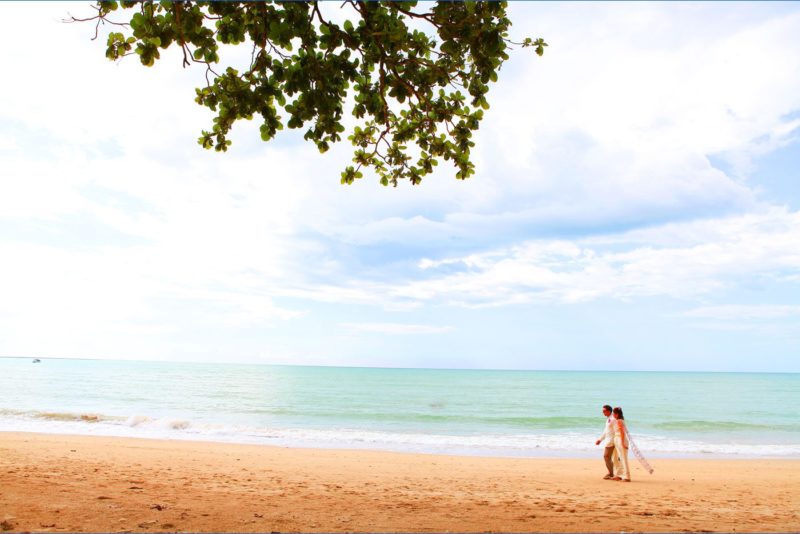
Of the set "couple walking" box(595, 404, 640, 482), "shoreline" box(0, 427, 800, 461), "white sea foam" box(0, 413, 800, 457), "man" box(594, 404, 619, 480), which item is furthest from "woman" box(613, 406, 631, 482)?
"white sea foam" box(0, 413, 800, 457)

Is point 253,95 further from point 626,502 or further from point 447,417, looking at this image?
point 447,417

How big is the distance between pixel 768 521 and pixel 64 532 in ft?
29.0

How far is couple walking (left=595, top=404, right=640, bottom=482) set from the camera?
11.4 meters

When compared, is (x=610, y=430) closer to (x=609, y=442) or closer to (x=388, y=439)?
(x=609, y=442)

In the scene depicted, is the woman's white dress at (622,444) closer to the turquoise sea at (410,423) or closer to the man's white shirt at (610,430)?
the man's white shirt at (610,430)

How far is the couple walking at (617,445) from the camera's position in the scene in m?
11.4

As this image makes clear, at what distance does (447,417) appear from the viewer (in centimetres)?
3403

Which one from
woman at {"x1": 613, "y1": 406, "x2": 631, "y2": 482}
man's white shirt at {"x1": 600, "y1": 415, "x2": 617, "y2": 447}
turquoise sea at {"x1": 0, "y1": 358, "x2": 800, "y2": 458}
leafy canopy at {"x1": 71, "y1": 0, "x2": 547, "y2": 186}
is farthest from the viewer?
turquoise sea at {"x1": 0, "y1": 358, "x2": 800, "y2": 458}

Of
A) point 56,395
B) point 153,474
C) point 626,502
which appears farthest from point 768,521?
point 56,395

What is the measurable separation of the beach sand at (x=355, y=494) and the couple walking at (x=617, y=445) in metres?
0.43

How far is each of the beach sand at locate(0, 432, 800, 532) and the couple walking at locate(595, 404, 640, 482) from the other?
17.0 inches

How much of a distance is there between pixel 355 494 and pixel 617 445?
643 centimetres

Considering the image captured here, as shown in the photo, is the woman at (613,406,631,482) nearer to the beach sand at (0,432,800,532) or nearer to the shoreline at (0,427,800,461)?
the beach sand at (0,432,800,532)

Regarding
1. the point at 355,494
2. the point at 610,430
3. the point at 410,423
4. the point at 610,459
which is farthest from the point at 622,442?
the point at 410,423
